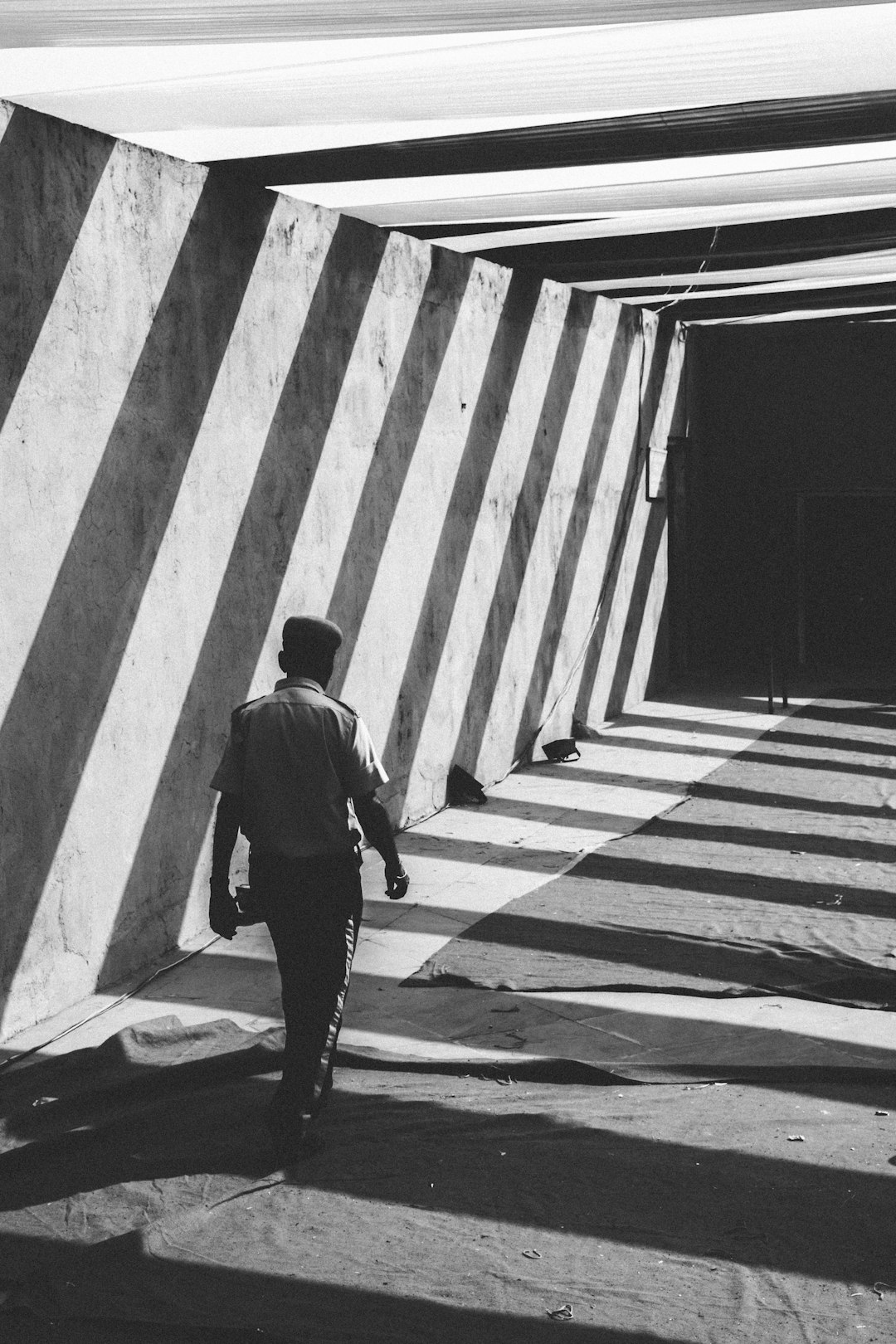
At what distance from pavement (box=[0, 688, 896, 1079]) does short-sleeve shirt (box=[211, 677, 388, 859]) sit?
48.0 inches

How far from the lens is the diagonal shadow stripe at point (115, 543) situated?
524 cm

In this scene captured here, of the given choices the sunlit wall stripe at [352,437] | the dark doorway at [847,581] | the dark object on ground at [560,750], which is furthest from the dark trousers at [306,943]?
the dark doorway at [847,581]

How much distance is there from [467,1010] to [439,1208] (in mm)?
1572

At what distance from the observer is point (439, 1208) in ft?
12.7

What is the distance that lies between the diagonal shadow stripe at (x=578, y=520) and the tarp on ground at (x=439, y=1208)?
583 centimetres

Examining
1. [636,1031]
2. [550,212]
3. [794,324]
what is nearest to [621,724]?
[794,324]

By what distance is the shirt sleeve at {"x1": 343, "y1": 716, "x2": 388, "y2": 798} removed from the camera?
4164 mm

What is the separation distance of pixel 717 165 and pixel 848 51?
1.71m

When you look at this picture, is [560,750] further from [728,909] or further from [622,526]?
[728,909]

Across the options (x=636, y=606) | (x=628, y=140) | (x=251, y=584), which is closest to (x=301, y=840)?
(x=251, y=584)

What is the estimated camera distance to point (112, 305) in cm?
565

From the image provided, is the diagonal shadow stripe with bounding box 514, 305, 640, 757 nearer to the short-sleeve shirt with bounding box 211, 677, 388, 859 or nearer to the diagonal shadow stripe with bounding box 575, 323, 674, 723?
the diagonal shadow stripe with bounding box 575, 323, 674, 723

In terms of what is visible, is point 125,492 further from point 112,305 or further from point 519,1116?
point 519,1116

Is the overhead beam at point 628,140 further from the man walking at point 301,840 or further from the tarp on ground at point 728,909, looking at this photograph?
the tarp on ground at point 728,909
